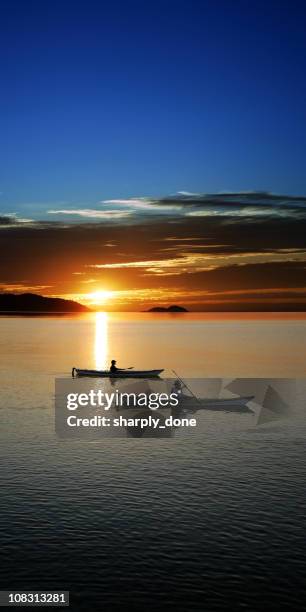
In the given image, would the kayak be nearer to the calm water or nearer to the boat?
the boat

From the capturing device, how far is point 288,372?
12038cm

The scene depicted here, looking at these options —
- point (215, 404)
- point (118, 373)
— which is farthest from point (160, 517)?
point (118, 373)

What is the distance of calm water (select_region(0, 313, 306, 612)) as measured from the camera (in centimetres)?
2756

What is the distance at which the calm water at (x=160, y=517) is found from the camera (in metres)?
27.6

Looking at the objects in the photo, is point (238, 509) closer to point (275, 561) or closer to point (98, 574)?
point (275, 561)

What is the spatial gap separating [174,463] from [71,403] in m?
34.1

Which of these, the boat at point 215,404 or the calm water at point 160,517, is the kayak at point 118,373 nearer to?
the boat at point 215,404

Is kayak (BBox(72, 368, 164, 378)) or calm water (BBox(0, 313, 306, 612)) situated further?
kayak (BBox(72, 368, 164, 378))

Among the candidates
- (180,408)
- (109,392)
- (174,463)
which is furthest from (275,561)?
(109,392)

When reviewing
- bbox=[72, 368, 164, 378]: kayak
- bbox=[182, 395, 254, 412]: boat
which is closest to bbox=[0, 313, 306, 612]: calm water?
bbox=[182, 395, 254, 412]: boat

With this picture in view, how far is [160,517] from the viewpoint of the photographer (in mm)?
35906

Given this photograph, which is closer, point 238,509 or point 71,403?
point 238,509

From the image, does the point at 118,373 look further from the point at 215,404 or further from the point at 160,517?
the point at 160,517

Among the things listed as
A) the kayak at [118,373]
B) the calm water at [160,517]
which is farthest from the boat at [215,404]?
the kayak at [118,373]
